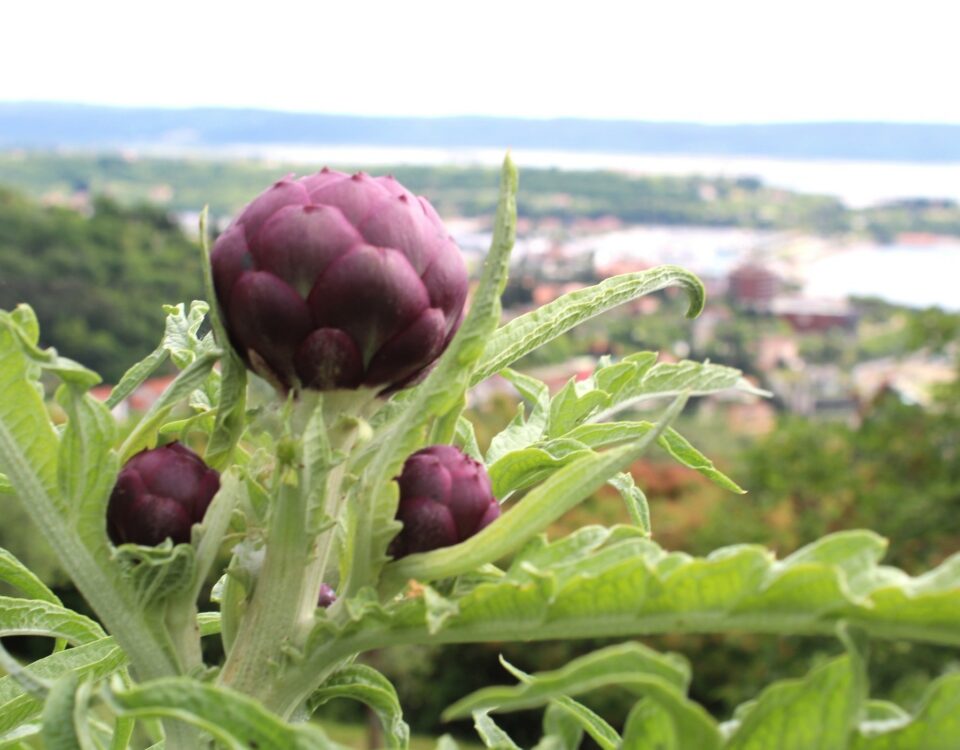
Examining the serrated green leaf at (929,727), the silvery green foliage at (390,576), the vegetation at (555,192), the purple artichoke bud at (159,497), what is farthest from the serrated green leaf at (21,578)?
the vegetation at (555,192)

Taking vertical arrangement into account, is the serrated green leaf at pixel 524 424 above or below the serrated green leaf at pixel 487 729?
above

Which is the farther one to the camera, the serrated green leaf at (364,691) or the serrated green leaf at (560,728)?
the serrated green leaf at (364,691)

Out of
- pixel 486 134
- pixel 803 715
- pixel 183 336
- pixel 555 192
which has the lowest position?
pixel 555 192

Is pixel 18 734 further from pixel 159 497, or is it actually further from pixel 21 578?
pixel 159 497

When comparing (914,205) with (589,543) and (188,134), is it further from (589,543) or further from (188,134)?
(589,543)

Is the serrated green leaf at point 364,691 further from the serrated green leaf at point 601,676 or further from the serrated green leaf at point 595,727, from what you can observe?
the serrated green leaf at point 601,676

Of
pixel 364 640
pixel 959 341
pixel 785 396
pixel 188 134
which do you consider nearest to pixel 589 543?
pixel 364 640

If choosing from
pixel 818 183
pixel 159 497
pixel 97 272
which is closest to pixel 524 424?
pixel 159 497
